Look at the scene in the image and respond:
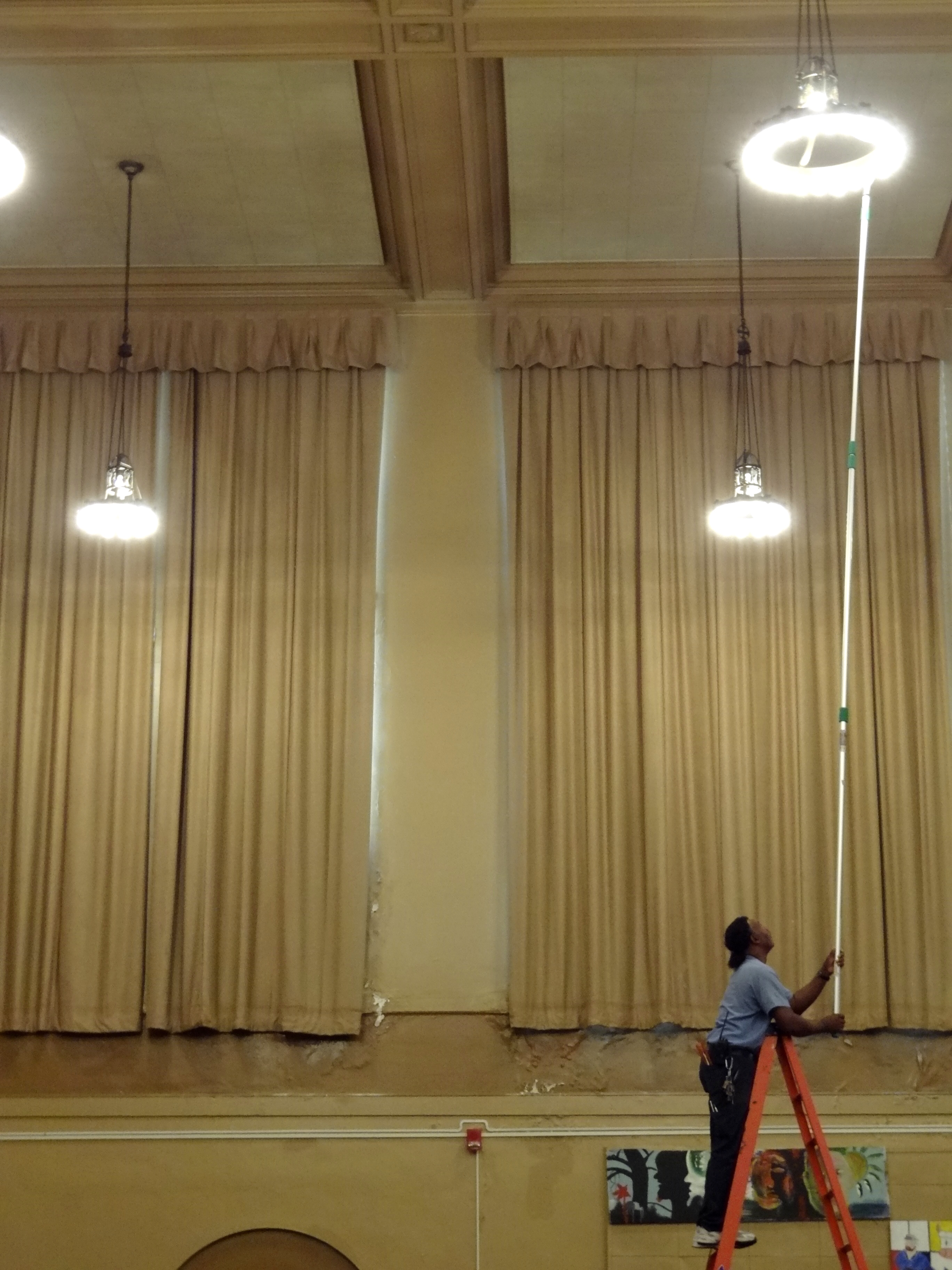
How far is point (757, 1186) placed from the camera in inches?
271

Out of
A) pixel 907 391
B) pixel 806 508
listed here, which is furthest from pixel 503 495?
pixel 907 391

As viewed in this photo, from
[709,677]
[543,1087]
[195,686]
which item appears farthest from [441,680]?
[543,1087]

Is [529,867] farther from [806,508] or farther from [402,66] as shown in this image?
[402,66]

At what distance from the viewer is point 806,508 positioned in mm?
7602

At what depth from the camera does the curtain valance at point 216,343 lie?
7.78 metres

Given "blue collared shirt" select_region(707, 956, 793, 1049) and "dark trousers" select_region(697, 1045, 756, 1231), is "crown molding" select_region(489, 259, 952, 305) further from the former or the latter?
"dark trousers" select_region(697, 1045, 756, 1231)

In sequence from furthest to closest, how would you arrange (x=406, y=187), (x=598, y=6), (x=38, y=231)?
(x=38, y=231), (x=406, y=187), (x=598, y=6)

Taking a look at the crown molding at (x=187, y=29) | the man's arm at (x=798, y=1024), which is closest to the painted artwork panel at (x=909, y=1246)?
the man's arm at (x=798, y=1024)

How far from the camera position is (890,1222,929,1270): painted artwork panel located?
6824 millimetres

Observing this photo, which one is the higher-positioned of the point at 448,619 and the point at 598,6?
the point at 598,6

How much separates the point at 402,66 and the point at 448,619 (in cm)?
288

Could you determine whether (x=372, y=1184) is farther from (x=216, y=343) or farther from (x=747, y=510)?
(x=216, y=343)

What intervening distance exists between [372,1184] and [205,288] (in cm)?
494

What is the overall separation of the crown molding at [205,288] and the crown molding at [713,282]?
0.74 m
